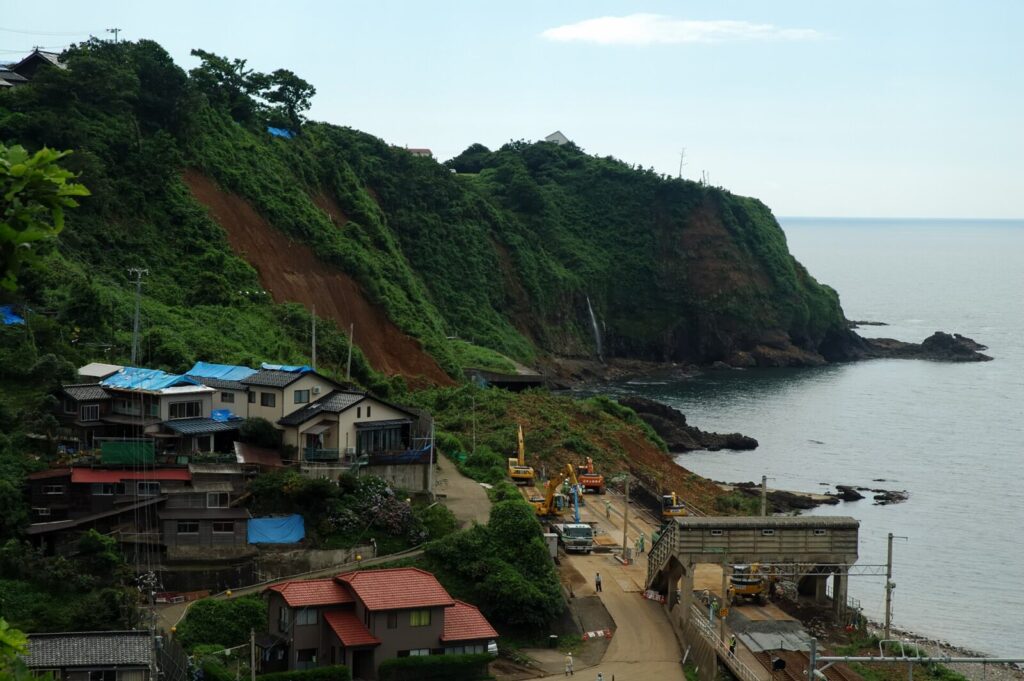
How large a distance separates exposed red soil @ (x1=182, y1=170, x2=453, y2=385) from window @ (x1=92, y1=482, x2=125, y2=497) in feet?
125

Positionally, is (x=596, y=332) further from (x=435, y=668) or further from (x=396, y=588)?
(x=435, y=668)

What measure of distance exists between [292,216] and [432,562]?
51.2 m

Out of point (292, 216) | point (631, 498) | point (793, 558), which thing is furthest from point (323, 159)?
point (793, 558)

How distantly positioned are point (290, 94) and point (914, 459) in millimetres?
55958

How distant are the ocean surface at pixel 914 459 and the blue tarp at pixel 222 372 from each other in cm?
2336

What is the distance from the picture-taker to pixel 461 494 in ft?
146

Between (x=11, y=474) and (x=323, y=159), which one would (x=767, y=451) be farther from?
(x=11, y=474)

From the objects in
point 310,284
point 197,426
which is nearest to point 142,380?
point 197,426

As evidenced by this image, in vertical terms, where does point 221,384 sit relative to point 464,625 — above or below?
above

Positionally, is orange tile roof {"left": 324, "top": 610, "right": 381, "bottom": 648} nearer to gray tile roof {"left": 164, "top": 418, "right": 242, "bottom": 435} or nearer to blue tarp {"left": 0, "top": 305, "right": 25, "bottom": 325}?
gray tile roof {"left": 164, "top": 418, "right": 242, "bottom": 435}

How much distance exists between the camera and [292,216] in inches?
3356

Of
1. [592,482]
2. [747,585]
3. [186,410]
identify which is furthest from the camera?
[592,482]

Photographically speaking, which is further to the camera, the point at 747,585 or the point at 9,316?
the point at 9,316

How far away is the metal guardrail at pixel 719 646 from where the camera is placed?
31922 mm
